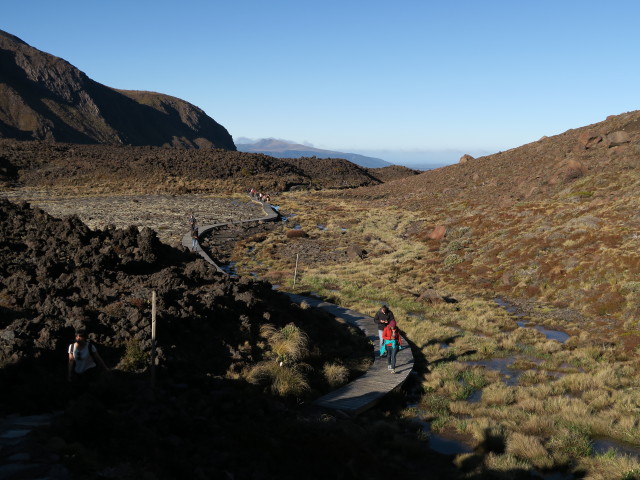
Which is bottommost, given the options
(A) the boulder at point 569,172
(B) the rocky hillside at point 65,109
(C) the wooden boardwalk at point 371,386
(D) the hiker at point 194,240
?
(C) the wooden boardwalk at point 371,386

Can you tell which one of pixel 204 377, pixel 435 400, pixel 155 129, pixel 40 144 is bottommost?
pixel 435 400

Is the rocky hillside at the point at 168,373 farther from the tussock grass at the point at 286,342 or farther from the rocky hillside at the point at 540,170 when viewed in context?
the rocky hillside at the point at 540,170

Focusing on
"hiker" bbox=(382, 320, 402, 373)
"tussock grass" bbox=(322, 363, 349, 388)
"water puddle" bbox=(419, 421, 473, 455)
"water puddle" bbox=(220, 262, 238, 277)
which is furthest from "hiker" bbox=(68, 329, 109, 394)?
"water puddle" bbox=(220, 262, 238, 277)

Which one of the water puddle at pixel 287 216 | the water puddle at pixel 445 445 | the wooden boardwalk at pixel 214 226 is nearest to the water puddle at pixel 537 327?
the water puddle at pixel 445 445

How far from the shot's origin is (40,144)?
91.4 m

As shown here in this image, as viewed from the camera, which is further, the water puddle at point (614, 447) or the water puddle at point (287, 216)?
the water puddle at point (287, 216)

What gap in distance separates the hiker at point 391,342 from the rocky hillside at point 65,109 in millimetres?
136461

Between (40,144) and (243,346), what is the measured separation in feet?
313

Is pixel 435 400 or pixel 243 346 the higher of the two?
pixel 243 346

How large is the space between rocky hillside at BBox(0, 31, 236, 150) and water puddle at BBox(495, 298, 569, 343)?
133917 millimetres

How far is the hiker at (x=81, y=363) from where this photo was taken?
9391 millimetres

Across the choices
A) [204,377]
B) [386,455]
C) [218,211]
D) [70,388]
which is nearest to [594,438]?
[386,455]

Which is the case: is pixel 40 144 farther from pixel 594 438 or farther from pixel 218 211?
pixel 594 438

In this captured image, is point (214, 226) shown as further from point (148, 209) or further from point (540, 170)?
point (540, 170)
